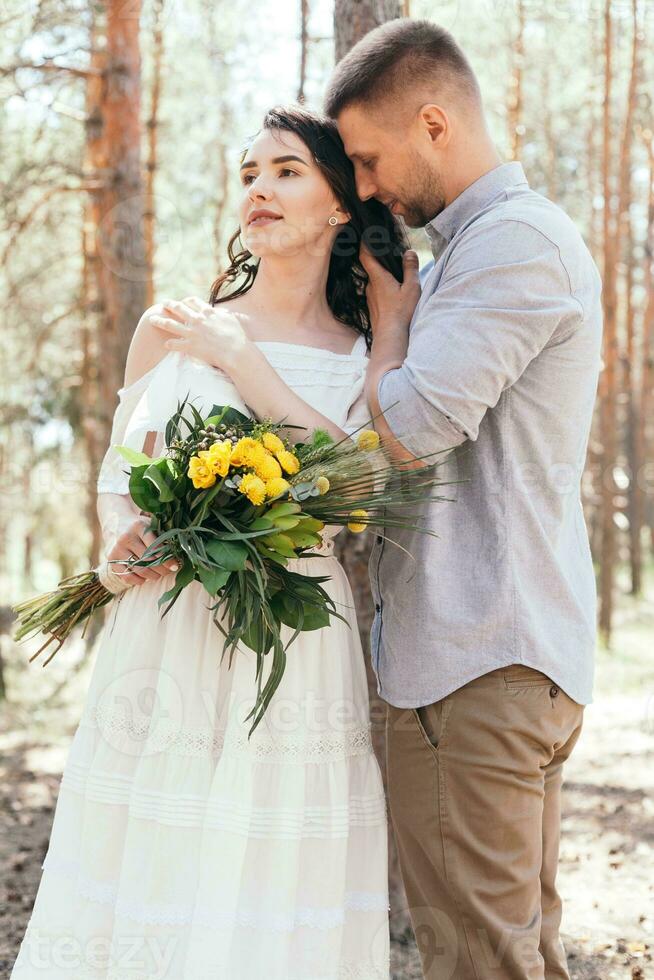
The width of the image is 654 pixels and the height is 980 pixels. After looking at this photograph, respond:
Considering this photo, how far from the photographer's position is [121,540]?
2350 mm

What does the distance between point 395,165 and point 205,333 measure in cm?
61

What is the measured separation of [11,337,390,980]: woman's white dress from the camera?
2.27 meters

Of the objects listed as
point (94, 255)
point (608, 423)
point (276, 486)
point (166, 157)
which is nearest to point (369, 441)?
point (276, 486)

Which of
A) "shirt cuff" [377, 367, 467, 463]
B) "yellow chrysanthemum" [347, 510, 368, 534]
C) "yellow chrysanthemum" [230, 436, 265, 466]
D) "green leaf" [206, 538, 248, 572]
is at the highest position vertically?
"shirt cuff" [377, 367, 467, 463]

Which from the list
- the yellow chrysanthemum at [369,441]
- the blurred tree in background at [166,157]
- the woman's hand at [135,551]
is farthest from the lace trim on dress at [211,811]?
the blurred tree in background at [166,157]

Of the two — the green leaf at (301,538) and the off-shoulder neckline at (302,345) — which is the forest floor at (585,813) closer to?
the green leaf at (301,538)

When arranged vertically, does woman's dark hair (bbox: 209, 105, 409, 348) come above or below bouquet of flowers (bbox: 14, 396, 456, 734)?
above

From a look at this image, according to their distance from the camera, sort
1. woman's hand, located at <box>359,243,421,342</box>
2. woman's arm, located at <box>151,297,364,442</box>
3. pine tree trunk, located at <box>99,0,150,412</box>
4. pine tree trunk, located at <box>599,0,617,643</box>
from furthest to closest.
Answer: pine tree trunk, located at <box>599,0,617,643</box>
pine tree trunk, located at <box>99,0,150,412</box>
woman's hand, located at <box>359,243,421,342</box>
woman's arm, located at <box>151,297,364,442</box>

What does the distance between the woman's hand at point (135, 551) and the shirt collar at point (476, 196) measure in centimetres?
97

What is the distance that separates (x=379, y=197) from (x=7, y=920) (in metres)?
3.17

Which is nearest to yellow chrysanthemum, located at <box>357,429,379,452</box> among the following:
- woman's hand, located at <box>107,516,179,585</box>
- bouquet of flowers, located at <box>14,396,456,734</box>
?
bouquet of flowers, located at <box>14,396,456,734</box>

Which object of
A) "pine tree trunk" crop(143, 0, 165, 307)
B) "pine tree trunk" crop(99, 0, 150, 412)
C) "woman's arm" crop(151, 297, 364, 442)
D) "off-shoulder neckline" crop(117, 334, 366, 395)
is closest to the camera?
"woman's arm" crop(151, 297, 364, 442)

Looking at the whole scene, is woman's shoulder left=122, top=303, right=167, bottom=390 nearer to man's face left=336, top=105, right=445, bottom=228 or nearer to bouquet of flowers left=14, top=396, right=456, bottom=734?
bouquet of flowers left=14, top=396, right=456, bottom=734

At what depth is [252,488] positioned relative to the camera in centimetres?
208
